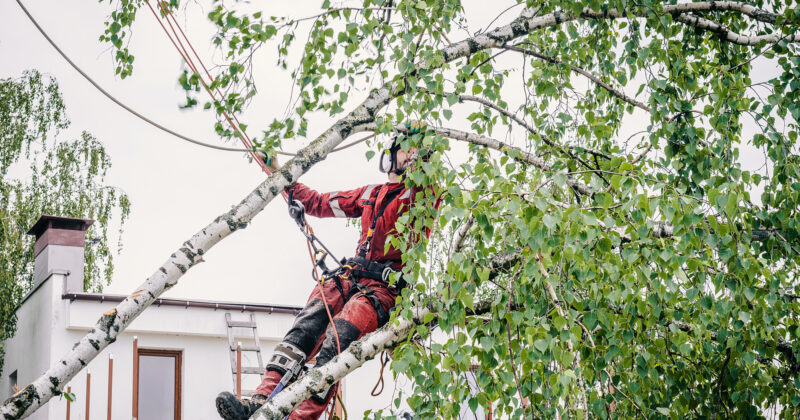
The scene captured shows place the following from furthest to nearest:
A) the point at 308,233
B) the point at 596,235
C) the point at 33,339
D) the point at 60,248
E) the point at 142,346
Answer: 1. the point at 60,248
2. the point at 33,339
3. the point at 142,346
4. the point at 308,233
5. the point at 596,235

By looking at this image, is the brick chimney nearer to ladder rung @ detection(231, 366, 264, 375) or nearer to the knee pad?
ladder rung @ detection(231, 366, 264, 375)

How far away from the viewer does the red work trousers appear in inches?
163

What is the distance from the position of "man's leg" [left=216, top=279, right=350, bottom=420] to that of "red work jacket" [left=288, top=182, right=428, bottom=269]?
0.30m

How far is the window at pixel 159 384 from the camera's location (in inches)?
411

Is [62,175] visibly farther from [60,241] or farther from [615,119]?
[615,119]

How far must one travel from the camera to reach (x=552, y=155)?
421 centimetres

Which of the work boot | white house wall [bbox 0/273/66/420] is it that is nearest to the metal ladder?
white house wall [bbox 0/273/66/420]

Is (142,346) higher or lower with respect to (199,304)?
lower

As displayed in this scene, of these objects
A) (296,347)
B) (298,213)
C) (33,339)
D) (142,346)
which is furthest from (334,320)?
(33,339)

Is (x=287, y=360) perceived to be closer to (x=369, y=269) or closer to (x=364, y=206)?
(x=369, y=269)

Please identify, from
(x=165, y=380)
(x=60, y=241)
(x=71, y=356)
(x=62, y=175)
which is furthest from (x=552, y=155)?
(x=62, y=175)

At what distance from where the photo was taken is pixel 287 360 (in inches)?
Answer: 165

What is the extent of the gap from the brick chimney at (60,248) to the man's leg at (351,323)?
822 cm

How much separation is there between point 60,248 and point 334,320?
29.2 ft
